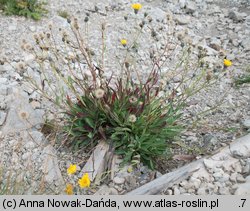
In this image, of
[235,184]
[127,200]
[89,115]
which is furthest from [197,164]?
[89,115]

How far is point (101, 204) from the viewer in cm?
298

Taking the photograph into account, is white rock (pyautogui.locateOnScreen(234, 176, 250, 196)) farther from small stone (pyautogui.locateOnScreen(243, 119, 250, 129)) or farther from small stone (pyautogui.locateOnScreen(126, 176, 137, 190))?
small stone (pyautogui.locateOnScreen(243, 119, 250, 129))

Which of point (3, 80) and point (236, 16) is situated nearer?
point (3, 80)

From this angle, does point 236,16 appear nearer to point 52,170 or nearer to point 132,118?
point 132,118

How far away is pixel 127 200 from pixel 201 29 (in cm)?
Answer: 368

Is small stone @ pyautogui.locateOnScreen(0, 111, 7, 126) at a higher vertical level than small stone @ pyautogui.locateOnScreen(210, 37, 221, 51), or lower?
lower

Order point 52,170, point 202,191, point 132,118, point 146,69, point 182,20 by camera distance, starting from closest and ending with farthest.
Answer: point 202,191, point 132,118, point 52,170, point 146,69, point 182,20

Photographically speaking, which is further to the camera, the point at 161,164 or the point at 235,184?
the point at 161,164

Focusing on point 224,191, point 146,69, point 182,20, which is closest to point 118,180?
point 224,191

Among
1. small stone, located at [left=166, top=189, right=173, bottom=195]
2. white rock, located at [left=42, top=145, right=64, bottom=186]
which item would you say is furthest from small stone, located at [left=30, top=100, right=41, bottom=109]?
small stone, located at [left=166, top=189, right=173, bottom=195]

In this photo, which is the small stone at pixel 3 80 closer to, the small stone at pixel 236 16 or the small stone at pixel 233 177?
the small stone at pixel 233 177

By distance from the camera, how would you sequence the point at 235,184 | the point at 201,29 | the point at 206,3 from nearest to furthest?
1. the point at 235,184
2. the point at 201,29
3. the point at 206,3

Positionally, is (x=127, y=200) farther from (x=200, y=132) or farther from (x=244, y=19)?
(x=244, y=19)

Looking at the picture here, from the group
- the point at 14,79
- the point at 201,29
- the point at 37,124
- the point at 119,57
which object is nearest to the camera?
the point at 37,124
